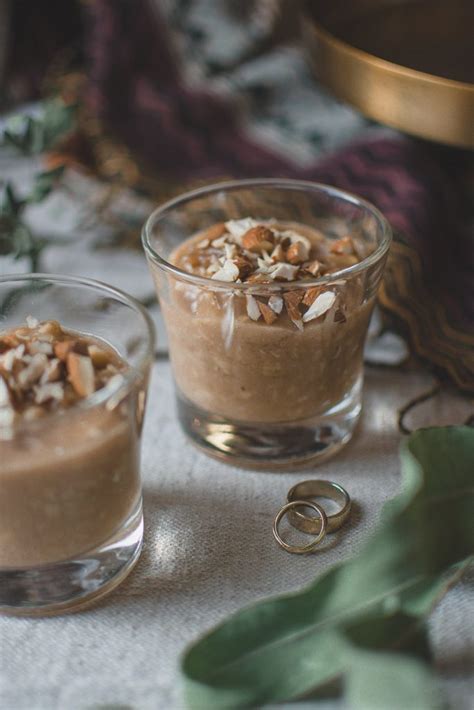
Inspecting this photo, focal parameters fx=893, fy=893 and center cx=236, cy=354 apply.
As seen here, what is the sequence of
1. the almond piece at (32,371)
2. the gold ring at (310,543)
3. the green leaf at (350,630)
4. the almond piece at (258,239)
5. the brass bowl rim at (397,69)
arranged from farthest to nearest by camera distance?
the brass bowl rim at (397,69) < the almond piece at (258,239) < the gold ring at (310,543) < the almond piece at (32,371) < the green leaf at (350,630)

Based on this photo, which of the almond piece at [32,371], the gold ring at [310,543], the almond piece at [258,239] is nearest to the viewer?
→ the almond piece at [32,371]

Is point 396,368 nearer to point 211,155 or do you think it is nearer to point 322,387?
point 322,387

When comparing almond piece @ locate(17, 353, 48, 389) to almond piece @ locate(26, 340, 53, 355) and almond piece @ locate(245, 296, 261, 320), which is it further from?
almond piece @ locate(245, 296, 261, 320)

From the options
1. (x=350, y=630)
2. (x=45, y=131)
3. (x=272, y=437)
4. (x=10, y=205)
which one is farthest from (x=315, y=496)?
(x=45, y=131)

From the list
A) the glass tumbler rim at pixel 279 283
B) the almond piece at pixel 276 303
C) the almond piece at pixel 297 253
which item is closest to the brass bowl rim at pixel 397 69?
the glass tumbler rim at pixel 279 283

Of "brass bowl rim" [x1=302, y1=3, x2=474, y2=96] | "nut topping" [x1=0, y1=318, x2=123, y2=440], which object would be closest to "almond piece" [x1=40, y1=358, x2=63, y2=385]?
"nut topping" [x1=0, y1=318, x2=123, y2=440]

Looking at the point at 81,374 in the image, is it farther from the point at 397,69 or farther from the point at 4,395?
the point at 397,69

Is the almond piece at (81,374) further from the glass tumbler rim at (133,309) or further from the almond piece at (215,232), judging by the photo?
the almond piece at (215,232)
